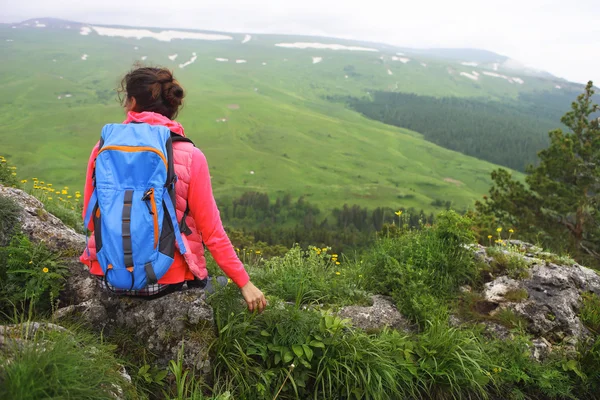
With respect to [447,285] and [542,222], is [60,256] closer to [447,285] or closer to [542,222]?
[447,285]

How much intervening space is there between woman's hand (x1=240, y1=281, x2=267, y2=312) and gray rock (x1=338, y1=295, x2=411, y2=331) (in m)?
1.37

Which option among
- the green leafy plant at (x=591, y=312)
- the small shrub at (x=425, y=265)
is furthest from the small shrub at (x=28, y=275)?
the green leafy plant at (x=591, y=312)

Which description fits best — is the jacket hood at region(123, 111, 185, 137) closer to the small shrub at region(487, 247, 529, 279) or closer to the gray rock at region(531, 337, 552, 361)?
the gray rock at region(531, 337, 552, 361)

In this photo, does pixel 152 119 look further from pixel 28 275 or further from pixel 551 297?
pixel 551 297

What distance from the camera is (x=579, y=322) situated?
16.0ft

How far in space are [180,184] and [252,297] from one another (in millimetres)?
1219

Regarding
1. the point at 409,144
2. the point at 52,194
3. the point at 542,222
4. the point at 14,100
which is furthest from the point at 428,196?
the point at 14,100

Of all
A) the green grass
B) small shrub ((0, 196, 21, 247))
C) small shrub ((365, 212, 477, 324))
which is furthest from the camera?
small shrub ((365, 212, 477, 324))

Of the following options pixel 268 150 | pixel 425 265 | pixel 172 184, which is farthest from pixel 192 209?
pixel 268 150

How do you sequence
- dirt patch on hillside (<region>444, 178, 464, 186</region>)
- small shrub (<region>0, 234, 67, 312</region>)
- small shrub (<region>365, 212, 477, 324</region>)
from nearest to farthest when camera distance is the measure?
small shrub (<region>0, 234, 67, 312</region>) < small shrub (<region>365, 212, 477, 324</region>) < dirt patch on hillside (<region>444, 178, 464, 186</region>)

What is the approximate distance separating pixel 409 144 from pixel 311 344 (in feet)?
619

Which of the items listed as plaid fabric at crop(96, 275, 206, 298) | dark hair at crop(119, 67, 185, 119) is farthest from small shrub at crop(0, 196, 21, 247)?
dark hair at crop(119, 67, 185, 119)

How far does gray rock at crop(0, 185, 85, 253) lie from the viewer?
4.45 meters

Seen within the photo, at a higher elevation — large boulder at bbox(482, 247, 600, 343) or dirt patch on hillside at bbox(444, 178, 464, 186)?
large boulder at bbox(482, 247, 600, 343)
